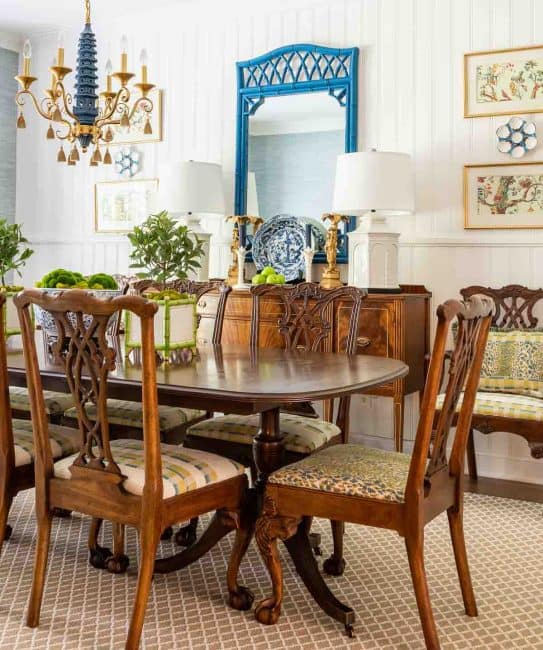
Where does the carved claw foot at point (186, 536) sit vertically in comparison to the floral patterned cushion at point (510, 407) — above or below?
below

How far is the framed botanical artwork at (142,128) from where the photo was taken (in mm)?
→ 5023

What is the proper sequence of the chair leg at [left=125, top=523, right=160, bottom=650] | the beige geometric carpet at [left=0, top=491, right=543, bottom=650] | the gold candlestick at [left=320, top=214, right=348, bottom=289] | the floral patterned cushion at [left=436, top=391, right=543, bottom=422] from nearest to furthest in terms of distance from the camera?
the chair leg at [left=125, top=523, right=160, bottom=650] → the beige geometric carpet at [left=0, top=491, right=543, bottom=650] → the floral patterned cushion at [left=436, top=391, right=543, bottom=422] → the gold candlestick at [left=320, top=214, right=348, bottom=289]

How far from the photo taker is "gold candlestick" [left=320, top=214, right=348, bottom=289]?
13.8ft

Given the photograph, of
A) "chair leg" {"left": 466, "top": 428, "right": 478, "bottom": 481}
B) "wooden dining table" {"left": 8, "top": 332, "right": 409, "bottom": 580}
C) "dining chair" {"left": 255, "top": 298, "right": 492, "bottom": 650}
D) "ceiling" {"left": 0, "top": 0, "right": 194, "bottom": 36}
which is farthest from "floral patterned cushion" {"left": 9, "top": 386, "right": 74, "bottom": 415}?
"ceiling" {"left": 0, "top": 0, "right": 194, "bottom": 36}

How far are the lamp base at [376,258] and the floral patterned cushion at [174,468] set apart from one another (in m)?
1.98

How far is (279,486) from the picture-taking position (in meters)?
2.09

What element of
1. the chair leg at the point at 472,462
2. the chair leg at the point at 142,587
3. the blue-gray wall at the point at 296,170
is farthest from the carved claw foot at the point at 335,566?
the blue-gray wall at the point at 296,170

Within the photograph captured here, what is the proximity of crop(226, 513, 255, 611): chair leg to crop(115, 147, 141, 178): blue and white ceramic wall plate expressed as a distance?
3.43 metres

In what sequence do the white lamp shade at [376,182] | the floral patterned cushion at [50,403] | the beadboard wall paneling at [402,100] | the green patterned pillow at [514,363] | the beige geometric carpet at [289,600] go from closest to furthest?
1. the beige geometric carpet at [289,600]
2. the floral patterned cushion at [50,403]
3. the green patterned pillow at [514,363]
4. the white lamp shade at [376,182]
5. the beadboard wall paneling at [402,100]

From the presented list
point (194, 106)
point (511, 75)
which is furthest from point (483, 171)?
point (194, 106)

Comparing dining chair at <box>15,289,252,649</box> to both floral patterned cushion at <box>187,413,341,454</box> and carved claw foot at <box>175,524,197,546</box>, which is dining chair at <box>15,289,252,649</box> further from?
carved claw foot at <box>175,524,197,546</box>

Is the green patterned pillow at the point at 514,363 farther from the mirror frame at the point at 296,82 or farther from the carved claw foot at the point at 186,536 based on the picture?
the carved claw foot at the point at 186,536

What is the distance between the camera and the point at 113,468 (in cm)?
199

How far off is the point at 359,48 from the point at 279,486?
3148 millimetres
